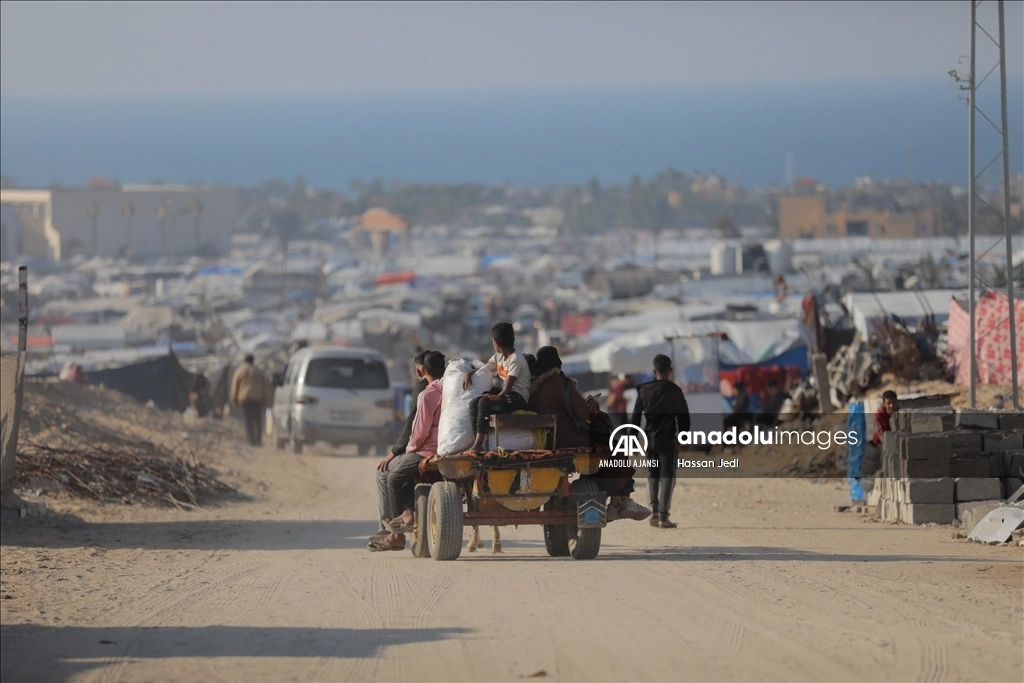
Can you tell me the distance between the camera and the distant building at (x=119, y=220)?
52650 millimetres

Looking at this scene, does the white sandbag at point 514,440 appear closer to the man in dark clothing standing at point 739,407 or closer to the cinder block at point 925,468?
the cinder block at point 925,468

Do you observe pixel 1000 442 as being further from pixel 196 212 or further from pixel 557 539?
pixel 196 212

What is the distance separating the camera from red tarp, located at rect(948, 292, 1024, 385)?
20.2 meters

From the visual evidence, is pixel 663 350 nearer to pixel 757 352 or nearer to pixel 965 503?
pixel 757 352

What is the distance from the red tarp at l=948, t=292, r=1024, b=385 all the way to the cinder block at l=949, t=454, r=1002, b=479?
7.56m

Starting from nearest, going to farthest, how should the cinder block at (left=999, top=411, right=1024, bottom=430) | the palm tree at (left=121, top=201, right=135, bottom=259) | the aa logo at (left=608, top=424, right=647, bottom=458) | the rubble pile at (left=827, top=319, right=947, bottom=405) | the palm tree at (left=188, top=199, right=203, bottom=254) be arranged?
the aa logo at (left=608, top=424, right=647, bottom=458), the cinder block at (left=999, top=411, right=1024, bottom=430), the rubble pile at (left=827, top=319, right=947, bottom=405), the palm tree at (left=121, top=201, right=135, bottom=259), the palm tree at (left=188, top=199, right=203, bottom=254)

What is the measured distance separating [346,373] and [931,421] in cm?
1281

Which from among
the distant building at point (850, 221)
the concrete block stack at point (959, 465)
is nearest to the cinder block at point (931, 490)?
the concrete block stack at point (959, 465)

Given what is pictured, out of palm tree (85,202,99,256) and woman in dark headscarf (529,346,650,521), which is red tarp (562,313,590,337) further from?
woman in dark headscarf (529,346,650,521)

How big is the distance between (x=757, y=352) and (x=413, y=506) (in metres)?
→ 16.2

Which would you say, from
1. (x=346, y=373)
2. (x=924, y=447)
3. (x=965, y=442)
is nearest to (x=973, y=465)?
(x=965, y=442)

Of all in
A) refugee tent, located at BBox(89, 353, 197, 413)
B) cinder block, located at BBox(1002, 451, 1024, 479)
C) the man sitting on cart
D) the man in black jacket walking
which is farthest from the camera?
refugee tent, located at BBox(89, 353, 197, 413)

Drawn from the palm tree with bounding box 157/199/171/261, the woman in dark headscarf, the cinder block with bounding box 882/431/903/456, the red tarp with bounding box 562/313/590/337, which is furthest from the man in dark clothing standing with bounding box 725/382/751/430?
the palm tree with bounding box 157/199/171/261

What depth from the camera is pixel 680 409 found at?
12891 millimetres
